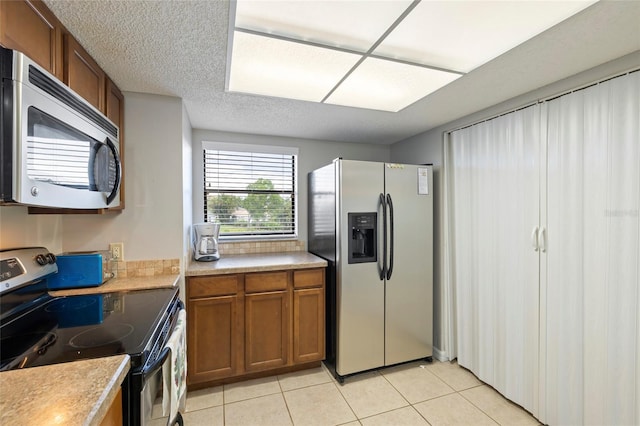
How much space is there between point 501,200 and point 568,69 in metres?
0.91

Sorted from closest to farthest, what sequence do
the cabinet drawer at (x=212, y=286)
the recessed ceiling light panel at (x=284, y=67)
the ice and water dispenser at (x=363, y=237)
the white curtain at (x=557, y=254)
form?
the recessed ceiling light panel at (x=284, y=67) < the white curtain at (x=557, y=254) < the cabinet drawer at (x=212, y=286) < the ice and water dispenser at (x=363, y=237)

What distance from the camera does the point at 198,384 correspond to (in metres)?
2.21

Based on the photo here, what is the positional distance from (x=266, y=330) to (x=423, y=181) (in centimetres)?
190

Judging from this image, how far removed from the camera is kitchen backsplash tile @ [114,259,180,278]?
1931 mm

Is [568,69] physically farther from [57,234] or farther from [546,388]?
[57,234]

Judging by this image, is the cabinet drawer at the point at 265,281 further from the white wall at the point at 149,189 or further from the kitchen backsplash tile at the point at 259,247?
the kitchen backsplash tile at the point at 259,247

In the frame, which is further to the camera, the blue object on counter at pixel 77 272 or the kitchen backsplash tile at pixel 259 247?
the kitchen backsplash tile at pixel 259 247

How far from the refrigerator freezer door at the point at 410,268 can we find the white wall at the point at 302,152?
100 cm

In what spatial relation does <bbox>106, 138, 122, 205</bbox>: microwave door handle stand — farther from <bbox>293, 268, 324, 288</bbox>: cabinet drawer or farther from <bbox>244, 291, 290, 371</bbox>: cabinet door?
<bbox>293, 268, 324, 288</bbox>: cabinet drawer

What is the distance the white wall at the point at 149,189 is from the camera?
1923mm

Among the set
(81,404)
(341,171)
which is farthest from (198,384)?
(341,171)

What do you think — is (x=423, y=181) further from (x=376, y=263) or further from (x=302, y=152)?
(x=302, y=152)

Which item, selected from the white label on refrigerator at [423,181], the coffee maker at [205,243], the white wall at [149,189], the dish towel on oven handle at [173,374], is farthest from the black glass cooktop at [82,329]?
the white label on refrigerator at [423,181]

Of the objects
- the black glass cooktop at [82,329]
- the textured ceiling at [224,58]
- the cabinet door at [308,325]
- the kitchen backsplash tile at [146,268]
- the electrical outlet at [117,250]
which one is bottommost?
the cabinet door at [308,325]
